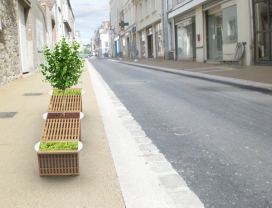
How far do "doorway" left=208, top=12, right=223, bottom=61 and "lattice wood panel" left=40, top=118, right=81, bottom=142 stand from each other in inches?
678

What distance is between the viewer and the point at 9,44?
12.8 metres

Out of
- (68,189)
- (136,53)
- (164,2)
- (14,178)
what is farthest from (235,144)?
(136,53)

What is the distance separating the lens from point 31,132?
5.06 m

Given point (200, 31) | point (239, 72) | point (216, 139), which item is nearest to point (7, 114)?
point (216, 139)

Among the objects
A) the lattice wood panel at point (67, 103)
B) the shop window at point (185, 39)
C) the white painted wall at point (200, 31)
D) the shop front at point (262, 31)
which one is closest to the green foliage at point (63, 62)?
the lattice wood panel at point (67, 103)

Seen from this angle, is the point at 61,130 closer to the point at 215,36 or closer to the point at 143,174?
the point at 143,174

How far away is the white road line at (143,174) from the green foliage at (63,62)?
0.97 meters

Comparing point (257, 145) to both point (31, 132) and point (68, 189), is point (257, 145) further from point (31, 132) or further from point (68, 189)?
point (31, 132)

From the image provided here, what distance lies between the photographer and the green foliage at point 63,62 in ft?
14.4

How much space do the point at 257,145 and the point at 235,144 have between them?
10.4 inches

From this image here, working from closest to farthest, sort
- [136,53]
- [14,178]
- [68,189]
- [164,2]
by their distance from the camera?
[68,189]
[14,178]
[164,2]
[136,53]

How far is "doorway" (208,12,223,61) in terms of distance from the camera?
1978 cm

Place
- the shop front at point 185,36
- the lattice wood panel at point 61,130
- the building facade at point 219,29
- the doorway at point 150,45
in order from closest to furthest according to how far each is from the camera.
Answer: the lattice wood panel at point 61,130 < the building facade at point 219,29 < the shop front at point 185,36 < the doorway at point 150,45

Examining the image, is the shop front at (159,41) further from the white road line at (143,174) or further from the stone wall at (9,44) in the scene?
the white road line at (143,174)
